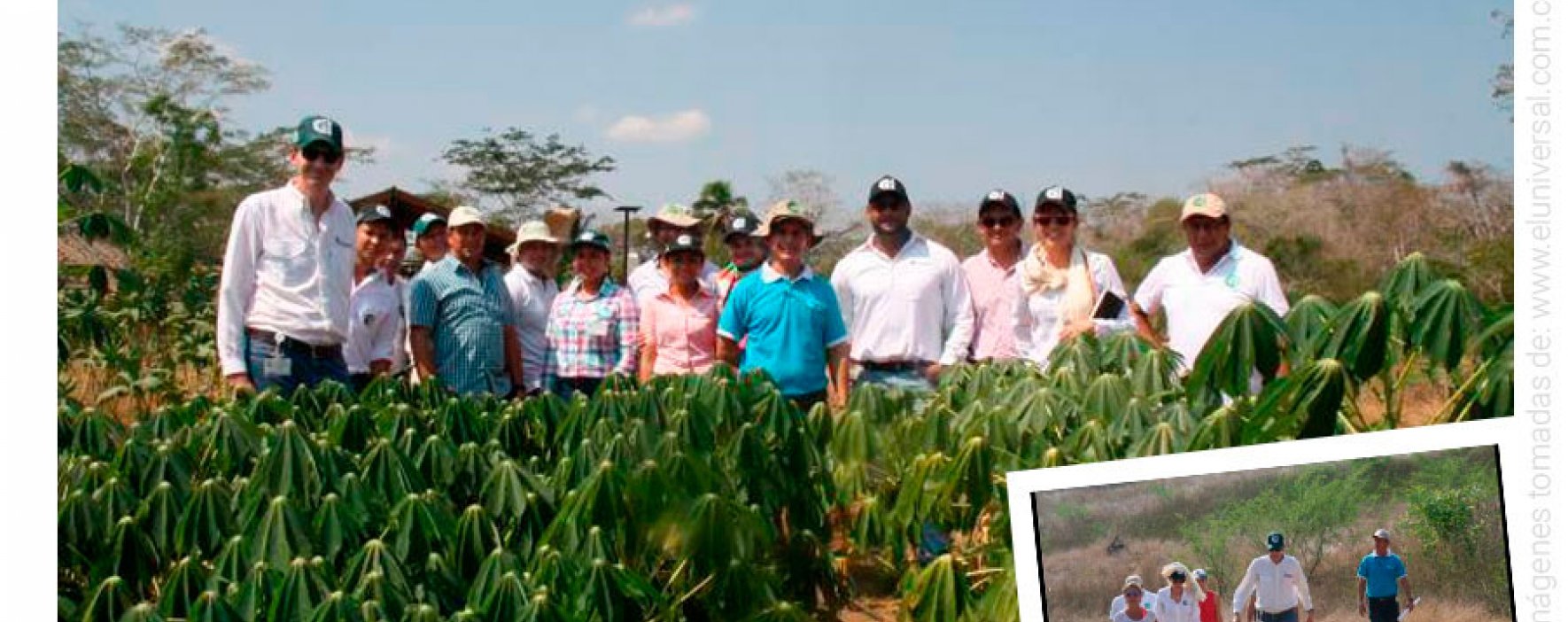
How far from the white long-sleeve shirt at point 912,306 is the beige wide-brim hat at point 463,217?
125 centimetres

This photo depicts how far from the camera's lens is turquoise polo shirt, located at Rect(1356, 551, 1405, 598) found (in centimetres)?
179

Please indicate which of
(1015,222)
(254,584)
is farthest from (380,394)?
(1015,222)

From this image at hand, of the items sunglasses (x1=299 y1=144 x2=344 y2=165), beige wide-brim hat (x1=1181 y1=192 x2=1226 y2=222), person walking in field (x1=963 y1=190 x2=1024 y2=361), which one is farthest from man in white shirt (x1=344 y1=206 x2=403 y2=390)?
beige wide-brim hat (x1=1181 y1=192 x2=1226 y2=222)

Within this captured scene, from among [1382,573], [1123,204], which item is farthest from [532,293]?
[1123,204]

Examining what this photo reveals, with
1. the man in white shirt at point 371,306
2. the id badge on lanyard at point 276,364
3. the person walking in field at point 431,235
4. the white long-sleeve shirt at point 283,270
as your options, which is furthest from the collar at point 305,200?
the person walking in field at point 431,235

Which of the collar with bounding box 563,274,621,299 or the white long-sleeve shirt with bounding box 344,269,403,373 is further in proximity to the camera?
the collar with bounding box 563,274,621,299

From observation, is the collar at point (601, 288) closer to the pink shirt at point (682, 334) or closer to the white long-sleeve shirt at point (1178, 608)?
the pink shirt at point (682, 334)

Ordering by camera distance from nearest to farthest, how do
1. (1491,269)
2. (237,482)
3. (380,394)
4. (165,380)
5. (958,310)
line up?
(237,482) < (380,394) < (958,310) < (165,380) < (1491,269)

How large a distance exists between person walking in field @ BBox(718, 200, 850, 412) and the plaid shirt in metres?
0.79

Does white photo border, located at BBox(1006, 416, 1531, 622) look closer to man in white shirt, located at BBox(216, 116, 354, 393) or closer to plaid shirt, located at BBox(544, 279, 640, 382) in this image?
man in white shirt, located at BBox(216, 116, 354, 393)

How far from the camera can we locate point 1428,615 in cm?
182

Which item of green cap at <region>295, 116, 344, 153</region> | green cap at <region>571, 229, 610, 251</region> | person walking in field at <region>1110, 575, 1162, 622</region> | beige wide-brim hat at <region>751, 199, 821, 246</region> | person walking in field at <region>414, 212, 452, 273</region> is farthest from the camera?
green cap at <region>571, 229, 610, 251</region>

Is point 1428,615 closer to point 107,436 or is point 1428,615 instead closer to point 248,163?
point 107,436

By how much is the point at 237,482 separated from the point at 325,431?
1.60 ft
